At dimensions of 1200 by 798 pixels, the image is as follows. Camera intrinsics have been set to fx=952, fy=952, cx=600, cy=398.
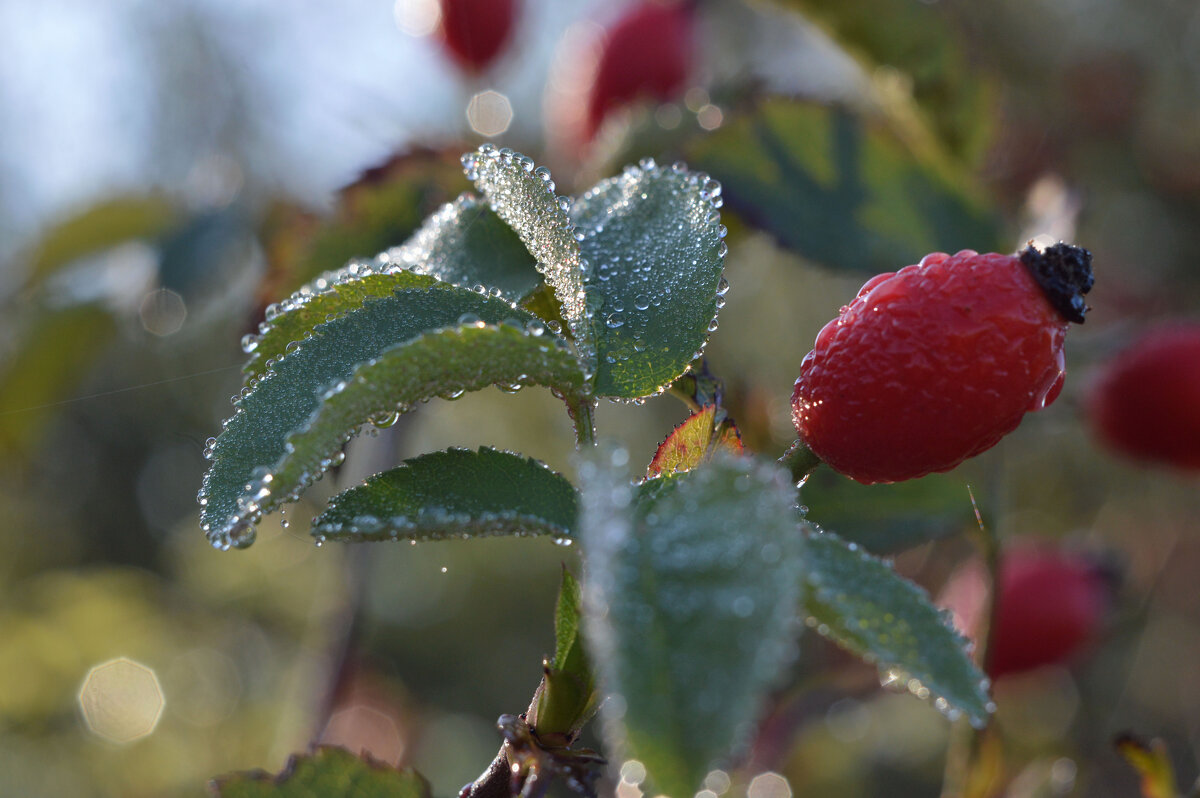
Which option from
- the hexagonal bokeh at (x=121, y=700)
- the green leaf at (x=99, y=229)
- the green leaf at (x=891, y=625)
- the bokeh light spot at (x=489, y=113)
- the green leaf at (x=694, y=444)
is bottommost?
the hexagonal bokeh at (x=121, y=700)

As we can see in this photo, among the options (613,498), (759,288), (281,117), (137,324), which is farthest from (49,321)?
(281,117)

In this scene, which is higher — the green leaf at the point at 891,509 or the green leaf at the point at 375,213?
the green leaf at the point at 375,213

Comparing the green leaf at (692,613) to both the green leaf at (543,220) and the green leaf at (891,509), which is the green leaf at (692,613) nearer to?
the green leaf at (543,220)

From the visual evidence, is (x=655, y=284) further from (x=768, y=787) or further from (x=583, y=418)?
(x=768, y=787)

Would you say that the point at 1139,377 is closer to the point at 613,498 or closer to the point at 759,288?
the point at 613,498

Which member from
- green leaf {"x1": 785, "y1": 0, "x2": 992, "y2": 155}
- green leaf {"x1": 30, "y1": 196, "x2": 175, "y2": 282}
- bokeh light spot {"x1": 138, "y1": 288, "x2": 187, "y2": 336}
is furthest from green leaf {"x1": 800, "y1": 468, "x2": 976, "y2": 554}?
green leaf {"x1": 30, "y1": 196, "x2": 175, "y2": 282}

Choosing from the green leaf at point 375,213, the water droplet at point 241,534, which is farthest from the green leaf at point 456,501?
the green leaf at point 375,213
